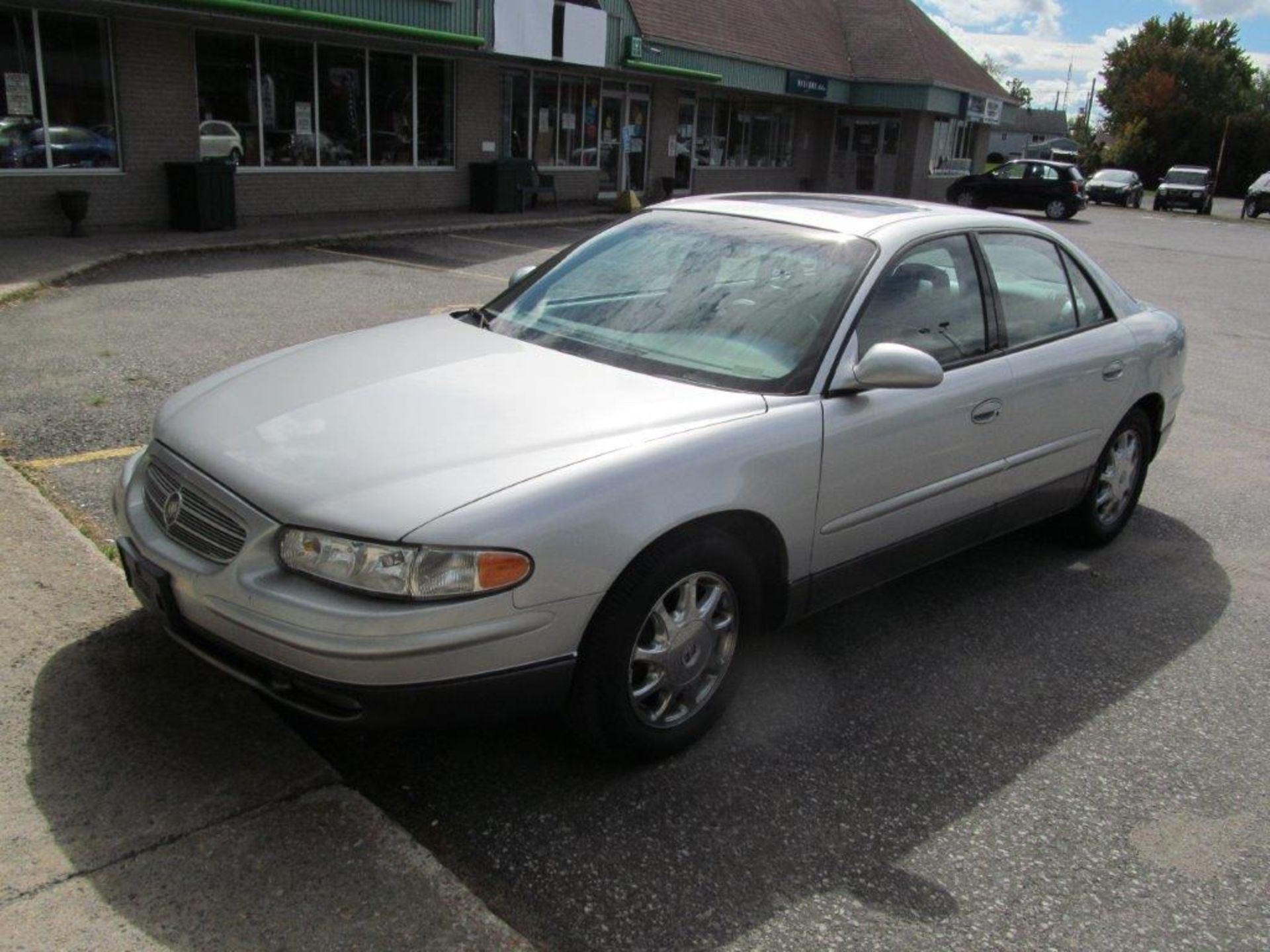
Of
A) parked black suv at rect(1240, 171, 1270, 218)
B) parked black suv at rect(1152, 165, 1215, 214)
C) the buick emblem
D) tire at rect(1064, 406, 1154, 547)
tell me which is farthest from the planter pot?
parked black suv at rect(1240, 171, 1270, 218)

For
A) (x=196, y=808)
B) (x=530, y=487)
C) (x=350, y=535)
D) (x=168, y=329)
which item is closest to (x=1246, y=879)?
(x=530, y=487)

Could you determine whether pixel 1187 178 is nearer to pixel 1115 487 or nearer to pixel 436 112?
pixel 436 112

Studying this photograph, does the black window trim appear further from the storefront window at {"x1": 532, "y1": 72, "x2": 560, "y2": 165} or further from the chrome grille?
the storefront window at {"x1": 532, "y1": 72, "x2": 560, "y2": 165}

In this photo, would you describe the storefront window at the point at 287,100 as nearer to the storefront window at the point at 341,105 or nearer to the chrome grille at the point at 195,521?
the storefront window at the point at 341,105

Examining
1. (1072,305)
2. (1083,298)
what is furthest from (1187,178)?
(1072,305)

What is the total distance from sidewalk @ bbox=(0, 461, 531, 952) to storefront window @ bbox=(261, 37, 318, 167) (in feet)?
49.7

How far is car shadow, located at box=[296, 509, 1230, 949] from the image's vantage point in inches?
109

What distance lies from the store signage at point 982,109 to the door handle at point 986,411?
33.7 metres

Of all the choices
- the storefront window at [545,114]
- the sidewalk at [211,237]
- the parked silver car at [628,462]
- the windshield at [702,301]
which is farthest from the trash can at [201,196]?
the windshield at [702,301]

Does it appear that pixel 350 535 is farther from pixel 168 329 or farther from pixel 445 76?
pixel 445 76

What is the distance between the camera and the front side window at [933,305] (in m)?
3.88

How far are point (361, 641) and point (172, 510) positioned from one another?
0.89m

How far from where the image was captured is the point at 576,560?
283 centimetres

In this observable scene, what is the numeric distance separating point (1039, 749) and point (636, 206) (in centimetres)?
1973
